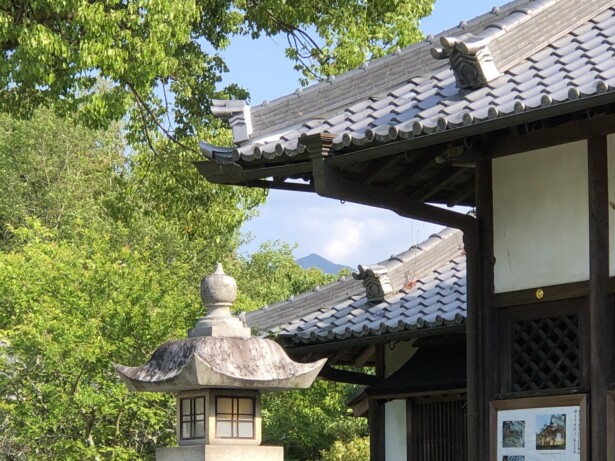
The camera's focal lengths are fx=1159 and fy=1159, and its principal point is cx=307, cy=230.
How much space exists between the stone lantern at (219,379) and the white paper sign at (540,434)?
164cm

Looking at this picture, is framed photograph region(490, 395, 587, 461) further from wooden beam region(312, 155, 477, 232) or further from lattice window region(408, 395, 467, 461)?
lattice window region(408, 395, 467, 461)

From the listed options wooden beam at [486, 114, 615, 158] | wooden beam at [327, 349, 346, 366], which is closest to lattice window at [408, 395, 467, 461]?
wooden beam at [327, 349, 346, 366]

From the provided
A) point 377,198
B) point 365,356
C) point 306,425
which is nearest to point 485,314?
point 377,198

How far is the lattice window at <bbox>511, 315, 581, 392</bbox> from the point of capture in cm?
793

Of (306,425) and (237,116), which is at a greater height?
(237,116)

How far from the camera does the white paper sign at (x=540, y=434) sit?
7.76 m

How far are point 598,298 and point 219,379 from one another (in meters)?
2.79

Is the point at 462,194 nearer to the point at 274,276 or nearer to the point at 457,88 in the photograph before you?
the point at 457,88

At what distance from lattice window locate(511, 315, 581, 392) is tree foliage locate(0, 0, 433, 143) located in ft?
20.2

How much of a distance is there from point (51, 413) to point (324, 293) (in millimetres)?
6295

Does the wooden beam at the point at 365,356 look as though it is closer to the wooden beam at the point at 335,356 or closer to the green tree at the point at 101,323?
the wooden beam at the point at 335,356

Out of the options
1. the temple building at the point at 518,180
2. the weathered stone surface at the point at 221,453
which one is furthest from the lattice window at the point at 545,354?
the weathered stone surface at the point at 221,453

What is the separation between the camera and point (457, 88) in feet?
27.7

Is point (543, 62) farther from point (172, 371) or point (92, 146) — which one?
point (92, 146)
